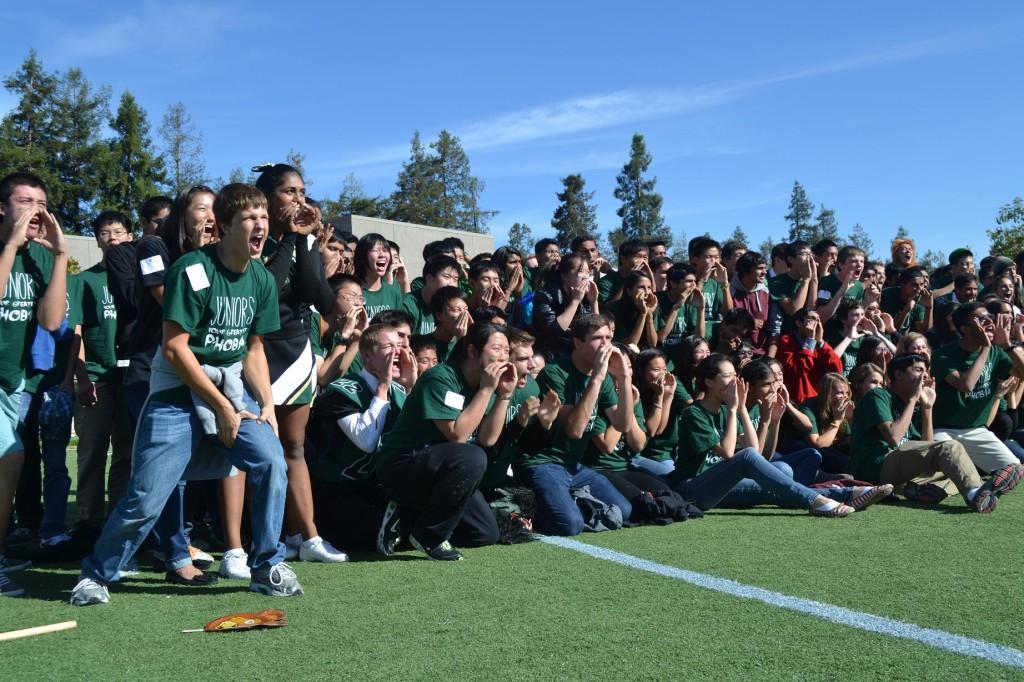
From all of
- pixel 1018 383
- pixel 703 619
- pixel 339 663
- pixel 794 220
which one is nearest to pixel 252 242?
pixel 339 663

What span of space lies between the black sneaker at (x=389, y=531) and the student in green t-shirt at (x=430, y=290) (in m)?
2.41

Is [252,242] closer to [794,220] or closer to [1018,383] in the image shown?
[1018,383]

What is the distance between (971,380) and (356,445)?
17.3 ft

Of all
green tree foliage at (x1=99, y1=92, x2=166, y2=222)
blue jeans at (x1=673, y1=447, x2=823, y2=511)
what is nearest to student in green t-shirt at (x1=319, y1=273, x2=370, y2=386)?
blue jeans at (x1=673, y1=447, x2=823, y2=511)

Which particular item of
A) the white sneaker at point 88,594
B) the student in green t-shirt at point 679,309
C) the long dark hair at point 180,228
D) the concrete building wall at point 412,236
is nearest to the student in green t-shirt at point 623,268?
the student in green t-shirt at point 679,309

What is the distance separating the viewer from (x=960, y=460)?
7027 mm

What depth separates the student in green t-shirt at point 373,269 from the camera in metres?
7.80

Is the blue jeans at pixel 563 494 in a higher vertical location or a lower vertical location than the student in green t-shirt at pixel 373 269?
lower

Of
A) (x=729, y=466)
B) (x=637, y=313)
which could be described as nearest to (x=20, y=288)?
(x=729, y=466)

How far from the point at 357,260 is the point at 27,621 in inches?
166

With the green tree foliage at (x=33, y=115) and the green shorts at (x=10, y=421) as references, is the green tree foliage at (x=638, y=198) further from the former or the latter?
the green shorts at (x=10, y=421)

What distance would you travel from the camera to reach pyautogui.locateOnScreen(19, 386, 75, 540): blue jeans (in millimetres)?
5930

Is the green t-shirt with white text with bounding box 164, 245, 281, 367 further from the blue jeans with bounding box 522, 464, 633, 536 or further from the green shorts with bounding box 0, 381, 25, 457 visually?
the blue jeans with bounding box 522, 464, 633, 536

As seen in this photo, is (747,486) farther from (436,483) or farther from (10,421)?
(10,421)
